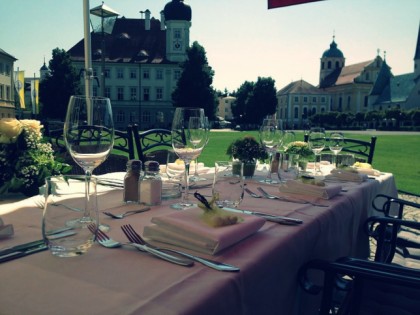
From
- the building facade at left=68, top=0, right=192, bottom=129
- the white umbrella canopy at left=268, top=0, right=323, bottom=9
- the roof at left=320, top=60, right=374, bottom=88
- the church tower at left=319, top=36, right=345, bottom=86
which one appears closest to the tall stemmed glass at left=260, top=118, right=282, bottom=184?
the white umbrella canopy at left=268, top=0, right=323, bottom=9

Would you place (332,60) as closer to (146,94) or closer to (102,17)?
(146,94)

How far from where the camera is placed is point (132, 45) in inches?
2036

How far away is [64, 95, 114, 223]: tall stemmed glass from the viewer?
3.91ft

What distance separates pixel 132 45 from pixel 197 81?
53.5 feet

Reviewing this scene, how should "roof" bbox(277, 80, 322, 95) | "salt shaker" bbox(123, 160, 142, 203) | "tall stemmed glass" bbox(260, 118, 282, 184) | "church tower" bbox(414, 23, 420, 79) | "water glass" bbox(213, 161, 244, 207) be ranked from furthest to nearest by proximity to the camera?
"roof" bbox(277, 80, 322, 95) → "church tower" bbox(414, 23, 420, 79) → "tall stemmed glass" bbox(260, 118, 282, 184) → "salt shaker" bbox(123, 160, 142, 203) → "water glass" bbox(213, 161, 244, 207)

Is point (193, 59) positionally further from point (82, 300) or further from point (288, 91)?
point (288, 91)

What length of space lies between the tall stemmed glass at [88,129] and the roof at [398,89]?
85547 millimetres

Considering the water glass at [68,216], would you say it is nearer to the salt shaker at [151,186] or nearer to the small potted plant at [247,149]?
the salt shaker at [151,186]

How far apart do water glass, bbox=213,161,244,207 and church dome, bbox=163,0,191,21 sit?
51.6 m

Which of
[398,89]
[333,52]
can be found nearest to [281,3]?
[398,89]

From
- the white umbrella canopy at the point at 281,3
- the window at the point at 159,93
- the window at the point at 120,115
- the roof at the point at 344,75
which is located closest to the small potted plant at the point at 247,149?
the white umbrella canopy at the point at 281,3

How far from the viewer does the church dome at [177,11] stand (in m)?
49.4

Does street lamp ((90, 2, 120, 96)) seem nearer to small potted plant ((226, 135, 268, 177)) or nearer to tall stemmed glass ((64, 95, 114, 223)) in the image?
small potted plant ((226, 135, 268, 177))

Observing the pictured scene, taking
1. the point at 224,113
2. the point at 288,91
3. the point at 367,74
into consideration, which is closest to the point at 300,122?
the point at 288,91
